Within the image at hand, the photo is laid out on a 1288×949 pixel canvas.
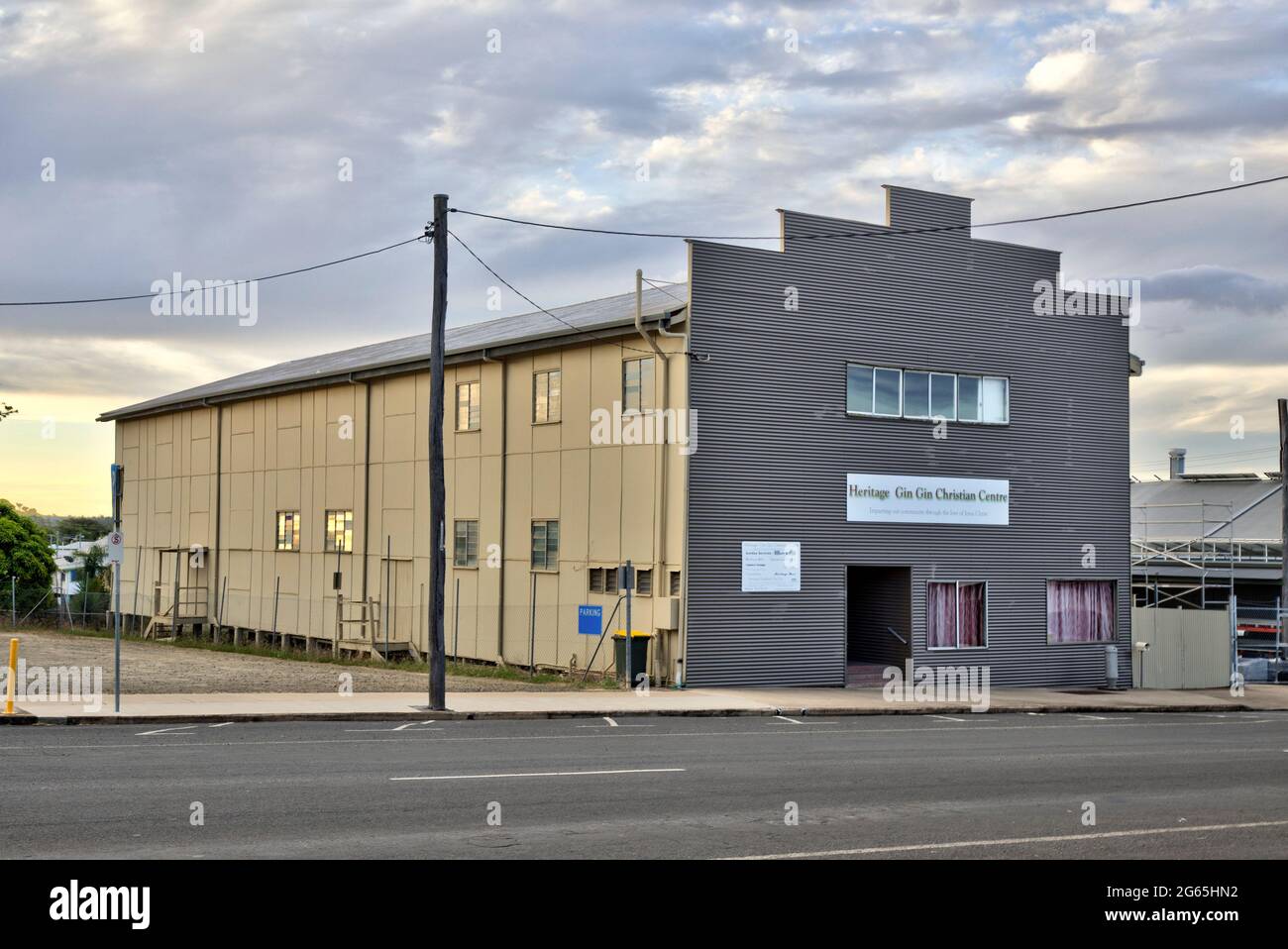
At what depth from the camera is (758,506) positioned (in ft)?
92.3

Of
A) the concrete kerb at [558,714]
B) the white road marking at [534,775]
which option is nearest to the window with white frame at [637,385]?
the concrete kerb at [558,714]

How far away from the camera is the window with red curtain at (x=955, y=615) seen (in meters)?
30.9

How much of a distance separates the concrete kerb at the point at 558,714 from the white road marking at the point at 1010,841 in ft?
38.7

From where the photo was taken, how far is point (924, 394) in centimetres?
3075

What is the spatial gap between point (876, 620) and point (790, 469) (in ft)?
16.5

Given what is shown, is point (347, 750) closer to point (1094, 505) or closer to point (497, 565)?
point (497, 565)

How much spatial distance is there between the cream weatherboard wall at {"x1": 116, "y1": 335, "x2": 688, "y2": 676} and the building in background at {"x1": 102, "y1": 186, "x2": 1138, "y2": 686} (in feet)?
0.28

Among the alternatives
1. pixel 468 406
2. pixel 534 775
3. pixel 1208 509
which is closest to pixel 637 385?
pixel 468 406

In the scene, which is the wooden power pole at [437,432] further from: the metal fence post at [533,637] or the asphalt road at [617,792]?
the metal fence post at [533,637]

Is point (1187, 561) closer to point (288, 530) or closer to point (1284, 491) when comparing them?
point (1284, 491)

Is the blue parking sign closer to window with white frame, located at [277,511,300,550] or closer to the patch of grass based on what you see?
the patch of grass

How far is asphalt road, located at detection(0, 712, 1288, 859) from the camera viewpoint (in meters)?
10.5
